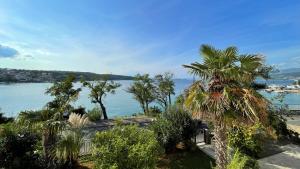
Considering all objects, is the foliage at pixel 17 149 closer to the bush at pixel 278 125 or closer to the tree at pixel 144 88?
the bush at pixel 278 125

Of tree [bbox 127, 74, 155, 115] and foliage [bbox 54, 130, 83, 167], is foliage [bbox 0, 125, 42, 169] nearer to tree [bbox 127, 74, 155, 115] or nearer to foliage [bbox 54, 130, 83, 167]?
foliage [bbox 54, 130, 83, 167]

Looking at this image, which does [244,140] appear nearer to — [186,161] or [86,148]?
[186,161]

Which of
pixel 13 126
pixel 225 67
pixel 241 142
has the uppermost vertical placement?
pixel 225 67

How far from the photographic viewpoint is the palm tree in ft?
25.5

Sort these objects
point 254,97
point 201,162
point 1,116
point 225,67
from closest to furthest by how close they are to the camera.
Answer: point 254,97, point 225,67, point 201,162, point 1,116

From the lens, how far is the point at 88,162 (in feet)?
34.5

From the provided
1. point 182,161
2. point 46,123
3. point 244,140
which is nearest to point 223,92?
point 182,161

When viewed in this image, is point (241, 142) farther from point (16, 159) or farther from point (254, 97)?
point (16, 159)

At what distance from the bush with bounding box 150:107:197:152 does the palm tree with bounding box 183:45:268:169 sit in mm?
3168

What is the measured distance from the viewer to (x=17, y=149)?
8656 millimetres

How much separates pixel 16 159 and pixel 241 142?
9.53 meters

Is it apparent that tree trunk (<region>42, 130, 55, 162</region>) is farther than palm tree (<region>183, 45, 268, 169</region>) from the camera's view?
Yes

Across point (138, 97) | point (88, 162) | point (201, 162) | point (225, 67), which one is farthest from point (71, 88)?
point (225, 67)

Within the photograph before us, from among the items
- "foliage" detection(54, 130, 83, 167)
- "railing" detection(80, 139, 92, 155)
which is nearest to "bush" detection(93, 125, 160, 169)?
"foliage" detection(54, 130, 83, 167)
